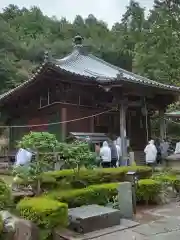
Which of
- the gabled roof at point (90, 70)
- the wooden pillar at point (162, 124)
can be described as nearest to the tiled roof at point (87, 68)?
the gabled roof at point (90, 70)

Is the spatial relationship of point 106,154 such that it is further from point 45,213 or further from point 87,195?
point 45,213

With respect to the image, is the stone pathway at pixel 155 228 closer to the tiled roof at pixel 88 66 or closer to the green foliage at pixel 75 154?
the green foliage at pixel 75 154

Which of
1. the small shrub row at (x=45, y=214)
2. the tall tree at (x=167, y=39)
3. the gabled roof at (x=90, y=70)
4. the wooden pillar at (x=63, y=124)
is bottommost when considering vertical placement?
the small shrub row at (x=45, y=214)

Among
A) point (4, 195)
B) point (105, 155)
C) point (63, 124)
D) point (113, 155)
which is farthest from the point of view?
point (63, 124)

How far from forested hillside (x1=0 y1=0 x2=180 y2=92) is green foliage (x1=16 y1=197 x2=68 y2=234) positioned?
792 inches

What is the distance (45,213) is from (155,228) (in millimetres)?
2315

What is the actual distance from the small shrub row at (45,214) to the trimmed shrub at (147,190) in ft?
10.6

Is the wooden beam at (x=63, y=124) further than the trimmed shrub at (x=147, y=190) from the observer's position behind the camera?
Yes

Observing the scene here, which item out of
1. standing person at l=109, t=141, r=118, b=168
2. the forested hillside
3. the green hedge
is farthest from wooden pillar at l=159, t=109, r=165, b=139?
the green hedge

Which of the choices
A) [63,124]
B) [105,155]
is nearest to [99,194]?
[105,155]

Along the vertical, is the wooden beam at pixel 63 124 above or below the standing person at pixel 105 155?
above

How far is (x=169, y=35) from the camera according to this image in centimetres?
2383

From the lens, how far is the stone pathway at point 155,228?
20.3 feet

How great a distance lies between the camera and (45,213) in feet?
19.7
